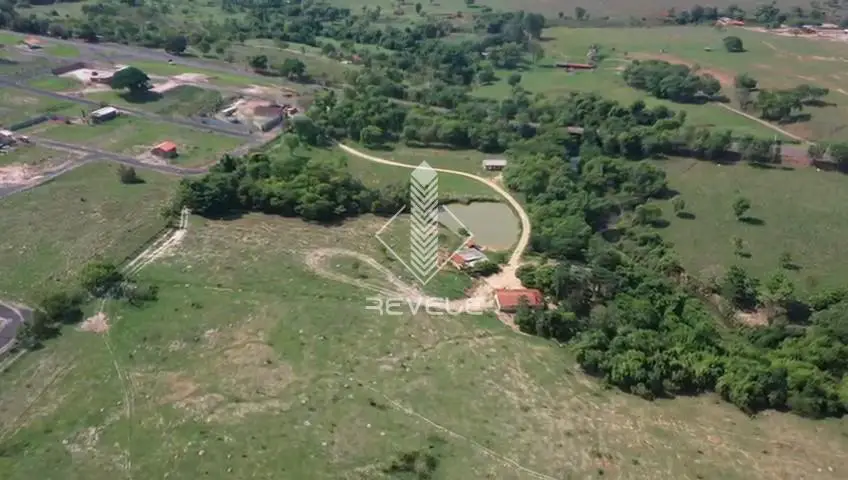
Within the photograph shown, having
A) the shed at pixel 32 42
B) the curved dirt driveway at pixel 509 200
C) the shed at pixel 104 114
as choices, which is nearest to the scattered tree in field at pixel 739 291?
the curved dirt driveway at pixel 509 200

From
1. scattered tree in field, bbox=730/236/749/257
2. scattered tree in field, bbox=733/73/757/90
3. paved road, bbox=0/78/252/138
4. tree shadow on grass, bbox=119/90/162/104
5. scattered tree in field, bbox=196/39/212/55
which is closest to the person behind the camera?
scattered tree in field, bbox=730/236/749/257

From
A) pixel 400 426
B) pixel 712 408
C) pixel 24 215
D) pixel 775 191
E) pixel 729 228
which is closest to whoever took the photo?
pixel 400 426

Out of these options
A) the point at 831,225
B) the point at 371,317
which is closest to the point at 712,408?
the point at 371,317

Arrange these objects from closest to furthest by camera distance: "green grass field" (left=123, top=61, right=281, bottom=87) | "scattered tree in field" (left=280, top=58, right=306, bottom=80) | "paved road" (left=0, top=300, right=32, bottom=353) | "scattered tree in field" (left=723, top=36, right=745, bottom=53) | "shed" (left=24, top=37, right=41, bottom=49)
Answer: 1. "paved road" (left=0, top=300, right=32, bottom=353)
2. "green grass field" (left=123, top=61, right=281, bottom=87)
3. "scattered tree in field" (left=280, top=58, right=306, bottom=80)
4. "shed" (left=24, top=37, right=41, bottom=49)
5. "scattered tree in field" (left=723, top=36, right=745, bottom=53)

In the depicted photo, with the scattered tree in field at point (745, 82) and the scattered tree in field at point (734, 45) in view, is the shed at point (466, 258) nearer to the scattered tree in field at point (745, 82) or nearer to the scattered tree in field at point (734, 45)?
the scattered tree in field at point (745, 82)

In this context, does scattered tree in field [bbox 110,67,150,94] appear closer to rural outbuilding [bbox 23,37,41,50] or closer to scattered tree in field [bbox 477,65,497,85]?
rural outbuilding [bbox 23,37,41,50]

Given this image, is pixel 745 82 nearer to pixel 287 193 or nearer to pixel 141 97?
pixel 287 193

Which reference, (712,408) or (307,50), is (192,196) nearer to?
(712,408)

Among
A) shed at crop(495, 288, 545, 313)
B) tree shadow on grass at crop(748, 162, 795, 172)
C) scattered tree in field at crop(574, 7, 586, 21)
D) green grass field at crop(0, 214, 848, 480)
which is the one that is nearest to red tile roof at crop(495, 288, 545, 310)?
shed at crop(495, 288, 545, 313)
